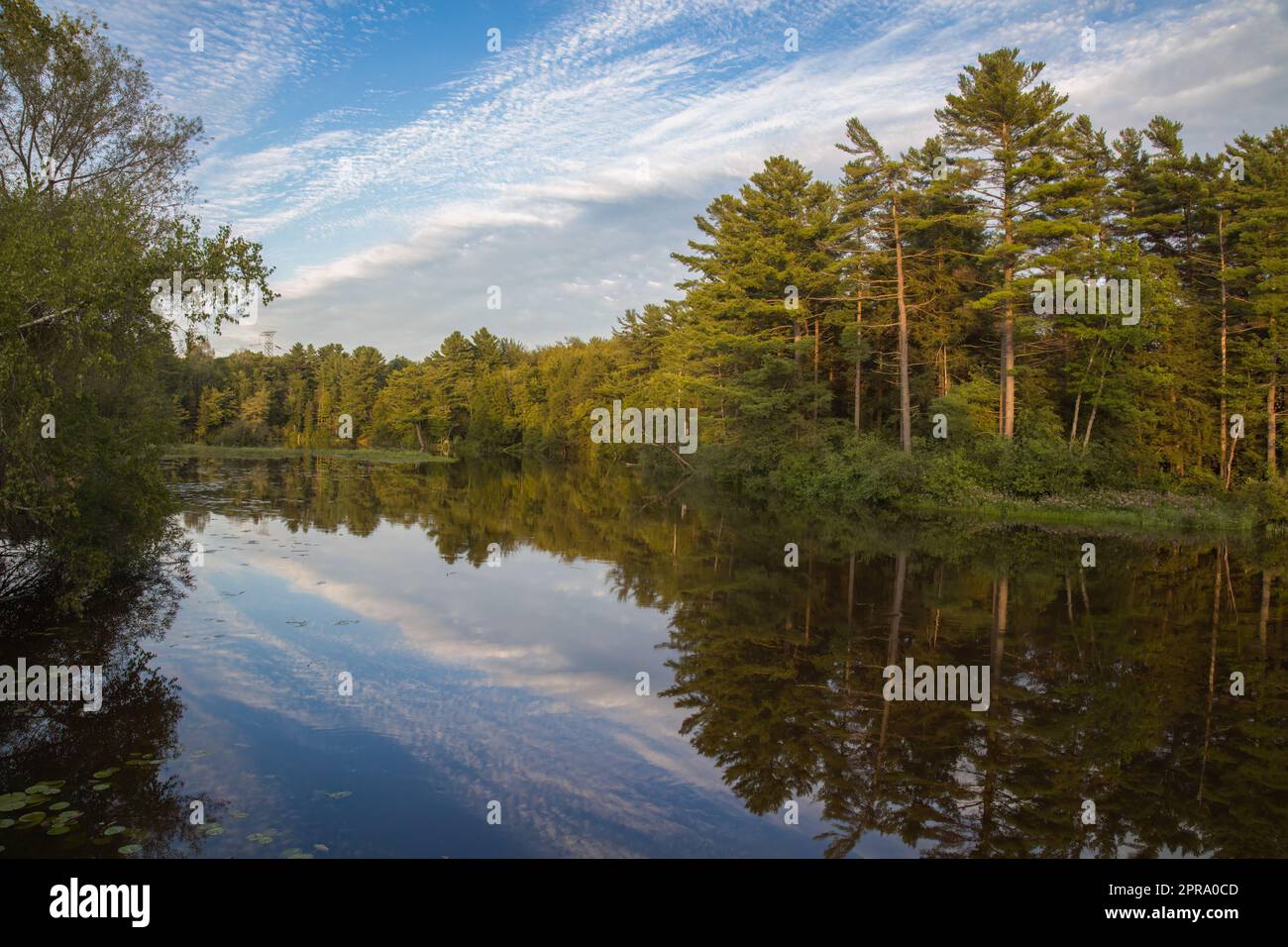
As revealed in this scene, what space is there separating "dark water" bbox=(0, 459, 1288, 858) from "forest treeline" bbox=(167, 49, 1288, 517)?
1010cm

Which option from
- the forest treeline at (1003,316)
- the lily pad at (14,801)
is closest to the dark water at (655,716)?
the lily pad at (14,801)

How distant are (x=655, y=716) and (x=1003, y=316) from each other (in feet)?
81.0

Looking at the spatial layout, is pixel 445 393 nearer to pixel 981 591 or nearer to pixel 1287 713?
pixel 981 591

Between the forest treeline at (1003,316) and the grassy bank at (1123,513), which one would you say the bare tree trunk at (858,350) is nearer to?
the forest treeline at (1003,316)

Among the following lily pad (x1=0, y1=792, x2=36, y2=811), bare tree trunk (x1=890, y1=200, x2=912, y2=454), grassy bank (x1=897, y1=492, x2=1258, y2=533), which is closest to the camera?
lily pad (x1=0, y1=792, x2=36, y2=811)

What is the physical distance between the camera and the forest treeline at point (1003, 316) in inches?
1022

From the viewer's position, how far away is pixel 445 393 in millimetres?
78500

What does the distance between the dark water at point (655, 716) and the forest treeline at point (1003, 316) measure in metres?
10.1

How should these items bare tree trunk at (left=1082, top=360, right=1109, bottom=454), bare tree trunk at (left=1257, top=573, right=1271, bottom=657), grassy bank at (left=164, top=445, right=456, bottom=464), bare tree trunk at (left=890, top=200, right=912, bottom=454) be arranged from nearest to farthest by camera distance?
bare tree trunk at (left=1257, top=573, right=1271, bottom=657) → bare tree trunk at (left=1082, top=360, right=1109, bottom=454) → bare tree trunk at (left=890, top=200, right=912, bottom=454) → grassy bank at (left=164, top=445, right=456, bottom=464)

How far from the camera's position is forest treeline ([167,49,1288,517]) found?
2597 cm

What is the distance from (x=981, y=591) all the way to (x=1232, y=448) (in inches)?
810

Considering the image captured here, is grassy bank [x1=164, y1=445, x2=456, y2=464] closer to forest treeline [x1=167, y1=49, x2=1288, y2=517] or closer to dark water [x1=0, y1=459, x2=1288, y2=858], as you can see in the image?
forest treeline [x1=167, y1=49, x2=1288, y2=517]

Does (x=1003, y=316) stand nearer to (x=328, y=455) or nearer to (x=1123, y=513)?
(x=1123, y=513)

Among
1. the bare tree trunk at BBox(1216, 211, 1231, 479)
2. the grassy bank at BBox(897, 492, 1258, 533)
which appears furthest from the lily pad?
the bare tree trunk at BBox(1216, 211, 1231, 479)
